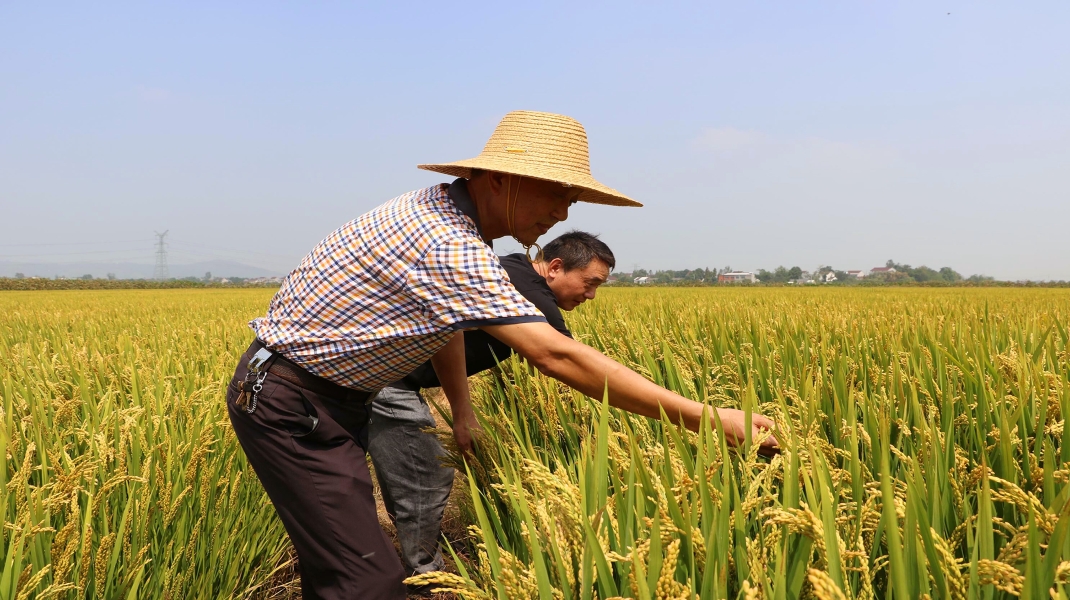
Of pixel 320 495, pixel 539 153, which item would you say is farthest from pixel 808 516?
pixel 320 495

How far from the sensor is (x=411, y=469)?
260 cm

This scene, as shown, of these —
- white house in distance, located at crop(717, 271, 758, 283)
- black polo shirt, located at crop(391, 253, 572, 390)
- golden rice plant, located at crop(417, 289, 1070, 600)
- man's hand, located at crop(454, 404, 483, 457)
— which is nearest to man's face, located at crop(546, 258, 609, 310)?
black polo shirt, located at crop(391, 253, 572, 390)

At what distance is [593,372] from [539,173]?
0.47m

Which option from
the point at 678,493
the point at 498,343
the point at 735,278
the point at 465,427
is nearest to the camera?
the point at 678,493

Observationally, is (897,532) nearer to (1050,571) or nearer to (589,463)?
(1050,571)

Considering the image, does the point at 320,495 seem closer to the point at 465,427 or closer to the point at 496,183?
the point at 465,427

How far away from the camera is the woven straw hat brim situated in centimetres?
158

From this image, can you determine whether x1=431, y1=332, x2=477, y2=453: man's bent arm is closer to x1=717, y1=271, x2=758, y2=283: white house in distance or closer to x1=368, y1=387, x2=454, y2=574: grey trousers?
x1=368, y1=387, x2=454, y2=574: grey trousers

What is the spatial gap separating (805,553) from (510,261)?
1.83 m

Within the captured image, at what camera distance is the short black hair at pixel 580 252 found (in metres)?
2.91

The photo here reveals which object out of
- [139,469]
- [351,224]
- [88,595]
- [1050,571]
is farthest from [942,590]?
[139,469]

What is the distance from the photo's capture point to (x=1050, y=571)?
2.73 ft

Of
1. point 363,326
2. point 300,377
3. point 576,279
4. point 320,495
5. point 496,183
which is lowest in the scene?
point 320,495

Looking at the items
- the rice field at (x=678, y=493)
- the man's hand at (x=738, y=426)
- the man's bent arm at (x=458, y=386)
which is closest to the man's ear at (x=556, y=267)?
the rice field at (x=678, y=493)
